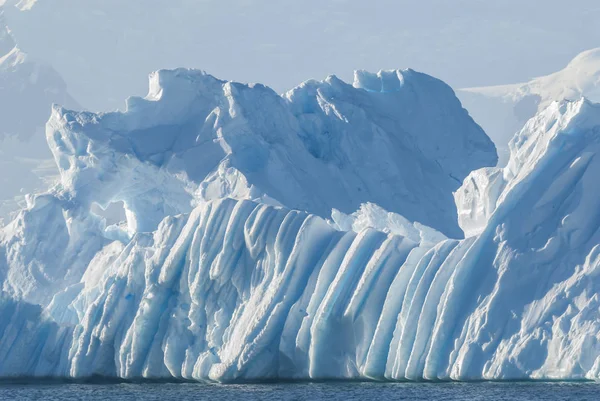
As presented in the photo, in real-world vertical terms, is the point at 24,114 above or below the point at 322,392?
above

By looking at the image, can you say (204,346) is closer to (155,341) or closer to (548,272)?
(155,341)

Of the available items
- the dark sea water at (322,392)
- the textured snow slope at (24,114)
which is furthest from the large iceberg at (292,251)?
the textured snow slope at (24,114)

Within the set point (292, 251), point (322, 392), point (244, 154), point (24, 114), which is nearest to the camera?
point (322, 392)

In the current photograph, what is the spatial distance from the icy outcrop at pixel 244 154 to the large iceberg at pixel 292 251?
77mm

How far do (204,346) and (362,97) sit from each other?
716 inches

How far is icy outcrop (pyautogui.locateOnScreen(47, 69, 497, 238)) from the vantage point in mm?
47906

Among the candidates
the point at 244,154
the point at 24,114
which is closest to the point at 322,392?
the point at 244,154

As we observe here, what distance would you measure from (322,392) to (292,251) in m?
5.39

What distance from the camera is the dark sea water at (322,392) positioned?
109 feet

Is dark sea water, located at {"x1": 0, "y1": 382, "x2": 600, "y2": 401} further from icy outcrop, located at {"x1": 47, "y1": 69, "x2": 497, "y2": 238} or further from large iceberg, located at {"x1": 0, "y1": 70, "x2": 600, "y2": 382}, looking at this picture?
icy outcrop, located at {"x1": 47, "y1": 69, "x2": 497, "y2": 238}

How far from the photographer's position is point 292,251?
1555 inches

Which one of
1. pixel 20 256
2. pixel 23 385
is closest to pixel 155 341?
pixel 23 385

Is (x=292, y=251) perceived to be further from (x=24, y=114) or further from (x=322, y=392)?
(x=24, y=114)

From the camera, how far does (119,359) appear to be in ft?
135
